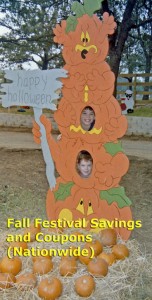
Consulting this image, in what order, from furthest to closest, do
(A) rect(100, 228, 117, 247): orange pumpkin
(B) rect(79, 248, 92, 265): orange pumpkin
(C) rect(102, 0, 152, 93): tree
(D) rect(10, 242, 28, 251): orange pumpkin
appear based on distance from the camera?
(C) rect(102, 0, 152, 93): tree < (A) rect(100, 228, 117, 247): orange pumpkin < (D) rect(10, 242, 28, 251): orange pumpkin < (B) rect(79, 248, 92, 265): orange pumpkin

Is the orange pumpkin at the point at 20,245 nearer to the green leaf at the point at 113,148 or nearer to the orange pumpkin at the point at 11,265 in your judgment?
the orange pumpkin at the point at 11,265

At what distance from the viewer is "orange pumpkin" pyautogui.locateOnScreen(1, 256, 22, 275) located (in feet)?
8.33

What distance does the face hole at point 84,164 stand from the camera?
317 centimetres

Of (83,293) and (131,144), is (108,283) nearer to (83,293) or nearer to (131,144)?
(83,293)

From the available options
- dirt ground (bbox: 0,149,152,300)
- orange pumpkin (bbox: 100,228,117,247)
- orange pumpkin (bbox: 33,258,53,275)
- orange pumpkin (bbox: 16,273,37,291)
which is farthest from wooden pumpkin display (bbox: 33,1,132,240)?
Result: orange pumpkin (bbox: 16,273,37,291)

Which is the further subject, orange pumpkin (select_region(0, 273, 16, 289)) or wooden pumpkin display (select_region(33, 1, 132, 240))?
wooden pumpkin display (select_region(33, 1, 132, 240))

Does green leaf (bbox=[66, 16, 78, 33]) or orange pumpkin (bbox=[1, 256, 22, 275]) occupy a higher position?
green leaf (bbox=[66, 16, 78, 33])

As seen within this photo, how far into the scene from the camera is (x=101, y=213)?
3162mm

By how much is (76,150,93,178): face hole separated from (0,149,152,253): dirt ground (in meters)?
0.79

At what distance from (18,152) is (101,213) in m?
4.06

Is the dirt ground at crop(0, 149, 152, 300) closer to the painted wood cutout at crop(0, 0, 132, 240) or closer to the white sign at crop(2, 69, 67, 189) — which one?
the painted wood cutout at crop(0, 0, 132, 240)

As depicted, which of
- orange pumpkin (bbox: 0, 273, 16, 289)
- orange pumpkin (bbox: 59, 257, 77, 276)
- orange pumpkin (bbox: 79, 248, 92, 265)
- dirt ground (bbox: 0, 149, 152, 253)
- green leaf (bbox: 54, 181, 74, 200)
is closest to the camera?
orange pumpkin (bbox: 0, 273, 16, 289)

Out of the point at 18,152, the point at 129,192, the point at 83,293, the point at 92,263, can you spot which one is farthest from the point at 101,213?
the point at 18,152

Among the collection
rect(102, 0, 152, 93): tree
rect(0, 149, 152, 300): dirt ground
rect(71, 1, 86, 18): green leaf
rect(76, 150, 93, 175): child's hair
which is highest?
rect(102, 0, 152, 93): tree
